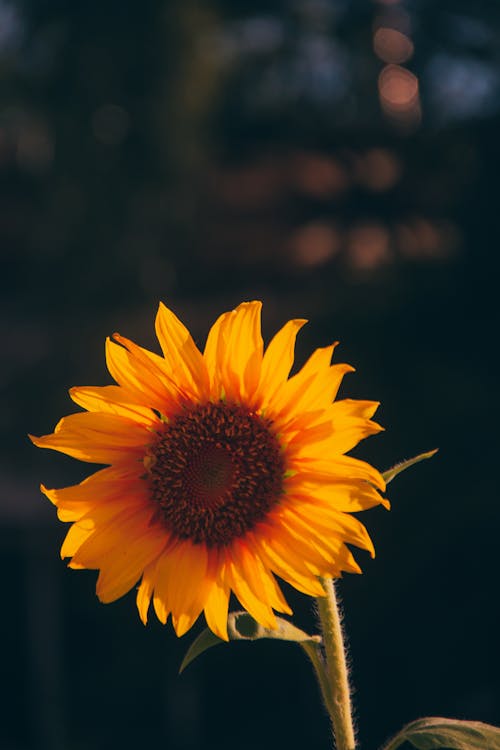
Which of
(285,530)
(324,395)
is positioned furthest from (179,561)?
(324,395)

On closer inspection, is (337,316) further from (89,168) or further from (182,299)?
(89,168)

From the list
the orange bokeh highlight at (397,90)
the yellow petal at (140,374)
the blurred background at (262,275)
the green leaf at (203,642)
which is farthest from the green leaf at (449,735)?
the orange bokeh highlight at (397,90)

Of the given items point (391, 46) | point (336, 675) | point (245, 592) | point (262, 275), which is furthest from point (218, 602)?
point (391, 46)

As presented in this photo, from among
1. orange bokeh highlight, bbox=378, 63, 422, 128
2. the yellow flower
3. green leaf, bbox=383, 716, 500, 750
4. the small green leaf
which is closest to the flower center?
the yellow flower

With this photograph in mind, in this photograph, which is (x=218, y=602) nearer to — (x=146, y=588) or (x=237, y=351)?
(x=146, y=588)

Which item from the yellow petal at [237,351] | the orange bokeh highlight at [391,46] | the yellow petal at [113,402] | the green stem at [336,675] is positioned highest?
the orange bokeh highlight at [391,46]

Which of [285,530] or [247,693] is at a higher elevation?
[247,693]

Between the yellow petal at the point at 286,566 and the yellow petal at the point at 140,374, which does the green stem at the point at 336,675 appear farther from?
the yellow petal at the point at 140,374
